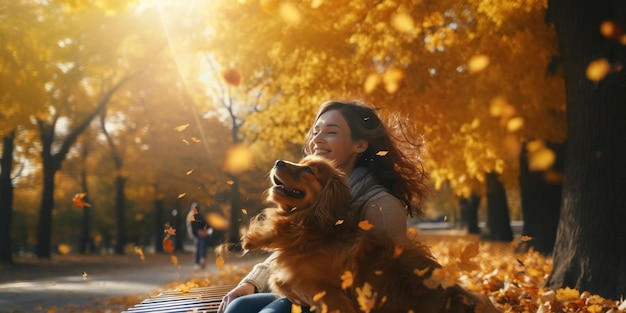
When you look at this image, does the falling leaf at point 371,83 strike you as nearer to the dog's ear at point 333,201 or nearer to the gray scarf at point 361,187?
the gray scarf at point 361,187

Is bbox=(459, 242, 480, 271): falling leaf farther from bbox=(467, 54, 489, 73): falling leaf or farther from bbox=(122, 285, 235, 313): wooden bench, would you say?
bbox=(467, 54, 489, 73): falling leaf

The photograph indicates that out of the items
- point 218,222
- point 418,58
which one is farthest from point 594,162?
point 218,222

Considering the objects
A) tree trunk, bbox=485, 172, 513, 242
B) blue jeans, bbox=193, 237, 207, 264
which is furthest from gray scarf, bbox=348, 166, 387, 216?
tree trunk, bbox=485, 172, 513, 242

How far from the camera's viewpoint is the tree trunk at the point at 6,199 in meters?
22.5

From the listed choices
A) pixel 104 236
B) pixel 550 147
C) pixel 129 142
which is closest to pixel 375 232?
pixel 550 147

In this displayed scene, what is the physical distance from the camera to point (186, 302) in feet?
14.9

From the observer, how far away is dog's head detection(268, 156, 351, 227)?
3.05m

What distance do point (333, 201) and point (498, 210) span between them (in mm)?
26009

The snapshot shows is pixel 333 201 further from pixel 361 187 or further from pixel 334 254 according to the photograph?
pixel 361 187

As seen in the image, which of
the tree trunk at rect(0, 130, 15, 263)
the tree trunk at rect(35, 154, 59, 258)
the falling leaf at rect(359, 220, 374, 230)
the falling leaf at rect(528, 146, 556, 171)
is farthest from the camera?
the tree trunk at rect(35, 154, 59, 258)

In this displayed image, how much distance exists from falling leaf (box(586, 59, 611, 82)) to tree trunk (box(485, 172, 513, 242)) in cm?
2018

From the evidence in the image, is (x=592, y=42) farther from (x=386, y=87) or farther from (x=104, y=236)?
(x=104, y=236)

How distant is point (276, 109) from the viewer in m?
15.9

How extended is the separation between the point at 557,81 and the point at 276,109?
22.6 feet
